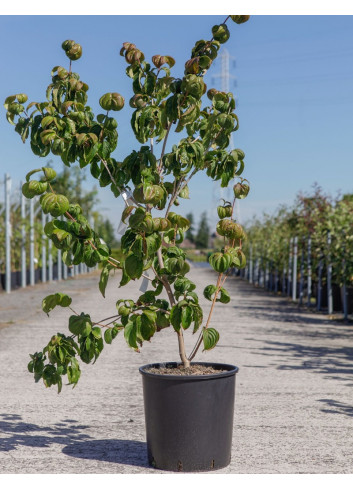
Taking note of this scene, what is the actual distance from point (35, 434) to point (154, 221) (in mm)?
2032

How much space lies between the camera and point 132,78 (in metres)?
4.34

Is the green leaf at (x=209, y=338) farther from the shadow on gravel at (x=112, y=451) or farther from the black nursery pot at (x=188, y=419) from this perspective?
the shadow on gravel at (x=112, y=451)

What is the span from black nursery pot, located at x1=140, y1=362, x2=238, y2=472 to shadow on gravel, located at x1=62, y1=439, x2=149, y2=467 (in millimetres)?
218

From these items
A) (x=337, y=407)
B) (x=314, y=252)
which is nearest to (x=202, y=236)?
(x=314, y=252)

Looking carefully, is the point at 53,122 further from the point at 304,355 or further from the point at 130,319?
the point at 304,355

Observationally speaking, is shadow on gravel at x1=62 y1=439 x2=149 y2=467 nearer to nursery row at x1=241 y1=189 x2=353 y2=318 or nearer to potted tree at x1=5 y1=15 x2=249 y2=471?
potted tree at x1=5 y1=15 x2=249 y2=471

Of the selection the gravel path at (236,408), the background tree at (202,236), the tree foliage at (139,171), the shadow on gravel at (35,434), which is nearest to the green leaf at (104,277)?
the tree foliage at (139,171)

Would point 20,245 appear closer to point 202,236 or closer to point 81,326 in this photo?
point 81,326

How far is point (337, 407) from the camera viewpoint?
591 cm

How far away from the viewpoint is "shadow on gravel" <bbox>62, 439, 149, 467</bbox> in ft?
14.2

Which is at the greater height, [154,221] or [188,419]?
[154,221]

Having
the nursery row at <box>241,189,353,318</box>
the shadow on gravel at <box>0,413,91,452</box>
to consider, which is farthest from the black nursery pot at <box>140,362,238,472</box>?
the nursery row at <box>241,189,353,318</box>

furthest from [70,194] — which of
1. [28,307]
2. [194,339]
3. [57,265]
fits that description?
[194,339]
